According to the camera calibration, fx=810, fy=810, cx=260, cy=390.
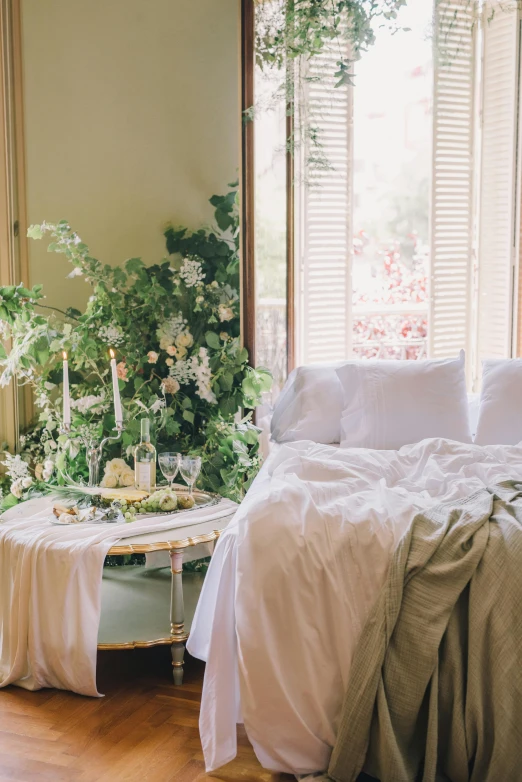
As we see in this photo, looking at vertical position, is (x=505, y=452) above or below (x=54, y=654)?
above

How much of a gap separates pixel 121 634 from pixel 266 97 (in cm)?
228

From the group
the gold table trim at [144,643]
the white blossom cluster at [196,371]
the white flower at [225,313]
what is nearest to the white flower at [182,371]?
the white blossom cluster at [196,371]

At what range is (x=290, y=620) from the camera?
6.75ft

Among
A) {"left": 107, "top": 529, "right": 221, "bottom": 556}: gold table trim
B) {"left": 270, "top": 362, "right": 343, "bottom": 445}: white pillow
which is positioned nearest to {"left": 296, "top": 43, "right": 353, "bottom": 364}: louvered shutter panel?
{"left": 270, "top": 362, "right": 343, "bottom": 445}: white pillow

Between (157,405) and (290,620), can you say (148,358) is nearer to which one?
(157,405)

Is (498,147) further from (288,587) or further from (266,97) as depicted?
(288,587)

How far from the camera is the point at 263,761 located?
81.8 inches

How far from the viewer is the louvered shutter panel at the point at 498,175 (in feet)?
13.2

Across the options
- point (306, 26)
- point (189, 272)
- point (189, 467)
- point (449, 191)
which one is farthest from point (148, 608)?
point (449, 191)

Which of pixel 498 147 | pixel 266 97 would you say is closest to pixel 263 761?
pixel 266 97

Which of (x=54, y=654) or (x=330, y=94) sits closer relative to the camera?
(x=54, y=654)

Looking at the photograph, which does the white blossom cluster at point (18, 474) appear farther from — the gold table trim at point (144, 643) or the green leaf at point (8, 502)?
the gold table trim at point (144, 643)

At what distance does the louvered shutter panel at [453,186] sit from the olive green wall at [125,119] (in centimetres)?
112

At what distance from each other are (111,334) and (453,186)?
198 centimetres
